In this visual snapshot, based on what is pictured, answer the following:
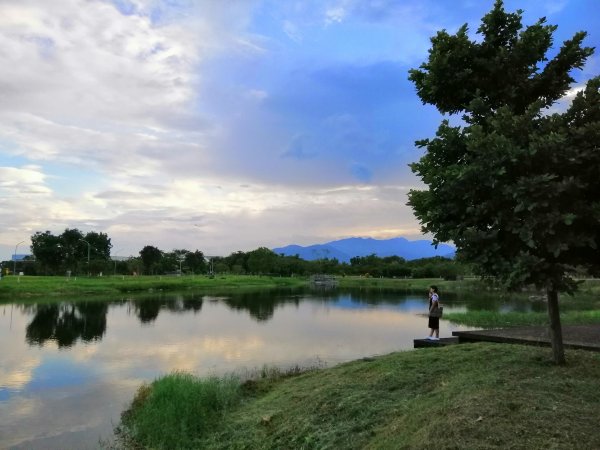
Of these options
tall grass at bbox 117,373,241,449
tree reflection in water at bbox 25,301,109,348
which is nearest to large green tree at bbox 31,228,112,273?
tree reflection in water at bbox 25,301,109,348

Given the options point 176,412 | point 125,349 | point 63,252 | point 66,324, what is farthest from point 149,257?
point 176,412

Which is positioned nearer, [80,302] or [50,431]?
[50,431]

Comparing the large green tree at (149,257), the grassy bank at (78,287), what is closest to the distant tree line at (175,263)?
the large green tree at (149,257)

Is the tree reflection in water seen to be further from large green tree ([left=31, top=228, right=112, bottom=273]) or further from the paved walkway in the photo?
large green tree ([left=31, top=228, right=112, bottom=273])

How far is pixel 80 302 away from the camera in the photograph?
4925cm

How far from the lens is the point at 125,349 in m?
23.1

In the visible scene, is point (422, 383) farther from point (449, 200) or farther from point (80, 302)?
point (80, 302)

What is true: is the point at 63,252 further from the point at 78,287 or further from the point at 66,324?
the point at 66,324

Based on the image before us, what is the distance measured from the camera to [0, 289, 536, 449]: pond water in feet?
41.8

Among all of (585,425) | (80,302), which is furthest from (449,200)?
(80,302)

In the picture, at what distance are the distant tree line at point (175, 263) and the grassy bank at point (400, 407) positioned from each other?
245 ft

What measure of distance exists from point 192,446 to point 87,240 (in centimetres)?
10096

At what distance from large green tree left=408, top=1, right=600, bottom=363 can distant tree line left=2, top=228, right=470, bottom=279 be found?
3135 inches

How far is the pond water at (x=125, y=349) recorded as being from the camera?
41.8ft
